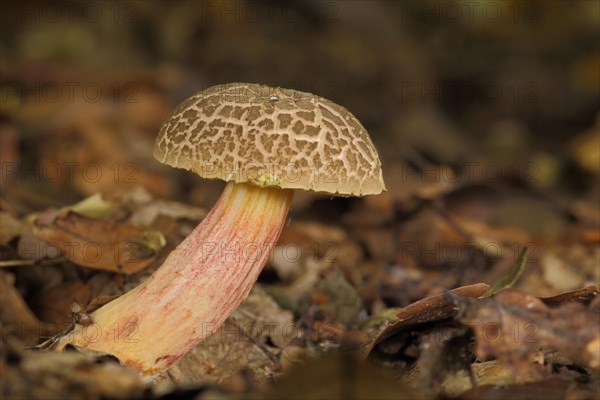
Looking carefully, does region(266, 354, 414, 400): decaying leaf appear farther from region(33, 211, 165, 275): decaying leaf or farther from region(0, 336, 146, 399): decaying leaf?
region(33, 211, 165, 275): decaying leaf

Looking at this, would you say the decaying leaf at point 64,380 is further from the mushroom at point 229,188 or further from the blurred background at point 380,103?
the blurred background at point 380,103

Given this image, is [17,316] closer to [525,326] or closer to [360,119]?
[525,326]

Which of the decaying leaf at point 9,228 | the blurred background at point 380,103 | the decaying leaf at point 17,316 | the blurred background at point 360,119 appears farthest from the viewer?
the blurred background at point 380,103

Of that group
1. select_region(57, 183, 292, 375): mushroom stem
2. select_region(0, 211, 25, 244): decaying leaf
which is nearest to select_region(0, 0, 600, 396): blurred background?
select_region(0, 211, 25, 244): decaying leaf

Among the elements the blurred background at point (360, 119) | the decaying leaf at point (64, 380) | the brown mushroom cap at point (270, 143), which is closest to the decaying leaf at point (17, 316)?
the blurred background at point (360, 119)

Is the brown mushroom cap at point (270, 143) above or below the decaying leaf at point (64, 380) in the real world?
above

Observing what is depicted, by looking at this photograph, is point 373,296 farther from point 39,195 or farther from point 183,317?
point 39,195

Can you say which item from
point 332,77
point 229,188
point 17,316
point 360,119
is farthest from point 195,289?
point 332,77
